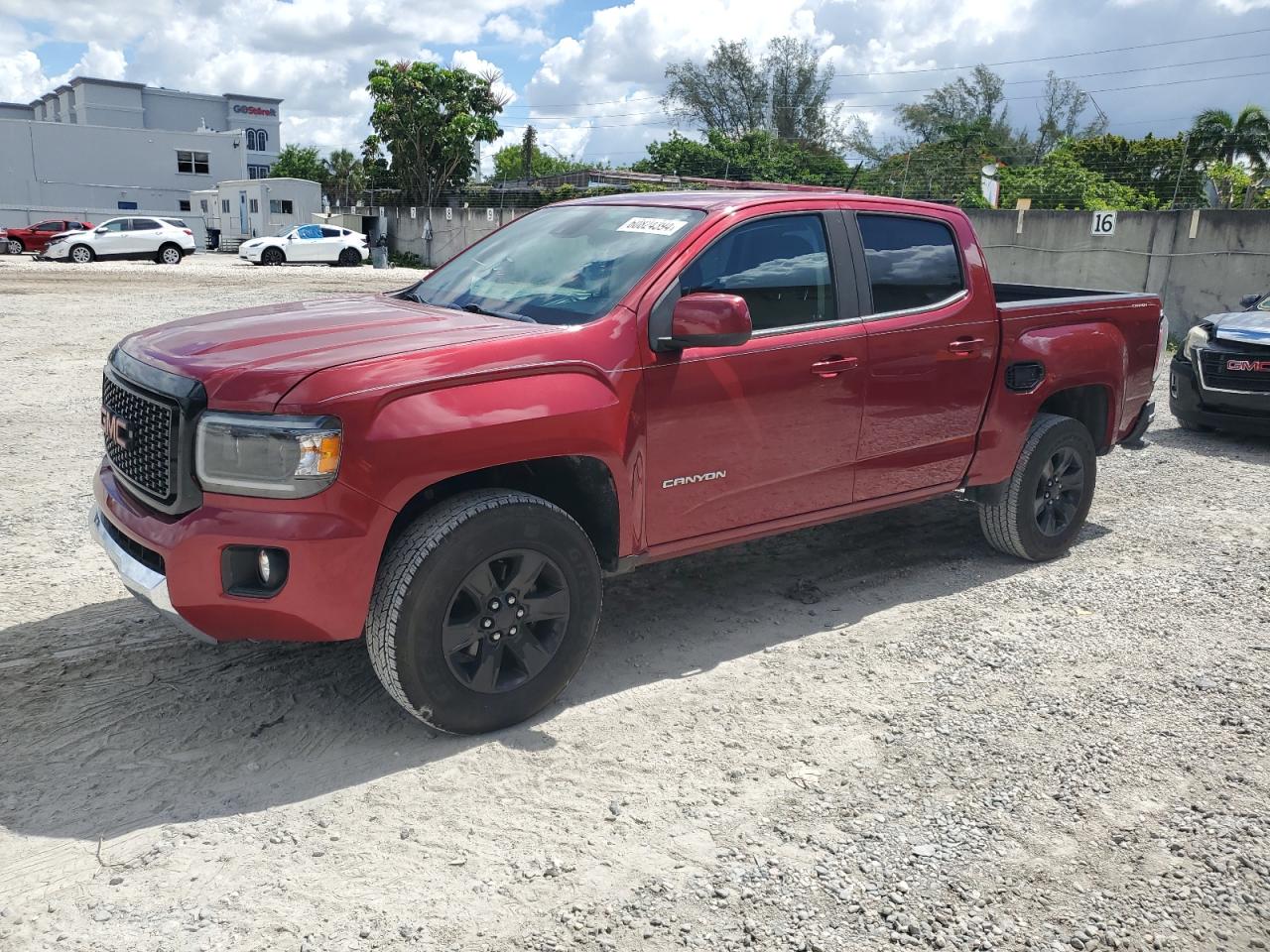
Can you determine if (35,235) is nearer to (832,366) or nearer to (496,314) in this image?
(496,314)

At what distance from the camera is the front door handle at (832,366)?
4555 millimetres

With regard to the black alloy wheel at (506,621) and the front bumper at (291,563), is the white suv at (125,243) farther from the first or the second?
the black alloy wheel at (506,621)

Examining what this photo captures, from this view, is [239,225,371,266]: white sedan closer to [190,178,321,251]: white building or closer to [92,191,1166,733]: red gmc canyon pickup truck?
[190,178,321,251]: white building

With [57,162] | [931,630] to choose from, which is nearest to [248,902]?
[931,630]

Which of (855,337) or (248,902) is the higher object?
(855,337)

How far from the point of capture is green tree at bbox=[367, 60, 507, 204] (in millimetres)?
46406

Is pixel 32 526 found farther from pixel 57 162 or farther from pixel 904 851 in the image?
pixel 57 162

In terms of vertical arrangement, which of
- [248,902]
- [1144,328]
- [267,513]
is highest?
[1144,328]

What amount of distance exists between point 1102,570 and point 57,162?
60.3 m

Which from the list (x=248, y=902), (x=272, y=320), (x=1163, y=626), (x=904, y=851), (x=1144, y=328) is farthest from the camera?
(x=1144, y=328)

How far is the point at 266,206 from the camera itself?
4434 centimetres

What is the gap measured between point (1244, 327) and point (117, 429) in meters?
8.89

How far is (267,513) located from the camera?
3.36 meters

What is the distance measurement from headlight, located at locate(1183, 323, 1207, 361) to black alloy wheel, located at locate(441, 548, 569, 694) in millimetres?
7809
